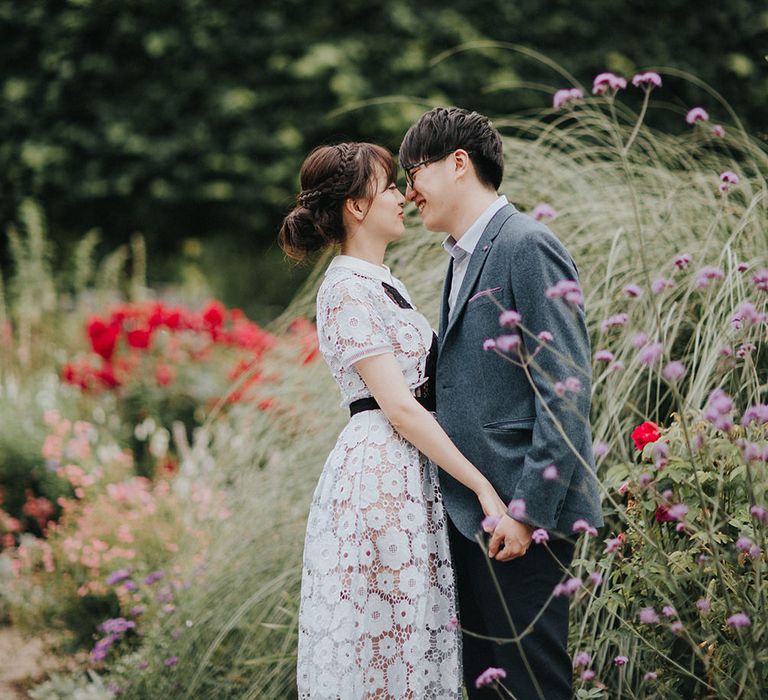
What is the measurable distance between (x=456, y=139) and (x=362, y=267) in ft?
1.35

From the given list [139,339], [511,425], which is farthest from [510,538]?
[139,339]

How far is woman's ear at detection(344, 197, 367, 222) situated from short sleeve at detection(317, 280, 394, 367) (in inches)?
8.4

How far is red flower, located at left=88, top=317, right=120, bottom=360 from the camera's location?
5.61m

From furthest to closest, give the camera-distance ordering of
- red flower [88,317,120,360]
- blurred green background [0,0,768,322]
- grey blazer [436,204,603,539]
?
blurred green background [0,0,768,322] < red flower [88,317,120,360] < grey blazer [436,204,603,539]

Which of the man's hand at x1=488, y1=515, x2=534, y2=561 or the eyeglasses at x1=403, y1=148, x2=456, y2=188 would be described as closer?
the man's hand at x1=488, y1=515, x2=534, y2=561

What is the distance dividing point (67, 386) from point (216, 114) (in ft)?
14.0

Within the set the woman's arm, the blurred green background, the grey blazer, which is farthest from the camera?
the blurred green background

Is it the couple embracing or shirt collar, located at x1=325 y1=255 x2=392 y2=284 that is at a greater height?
shirt collar, located at x1=325 y1=255 x2=392 y2=284

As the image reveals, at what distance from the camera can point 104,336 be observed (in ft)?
18.5

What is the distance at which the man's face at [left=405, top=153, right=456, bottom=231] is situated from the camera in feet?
7.87

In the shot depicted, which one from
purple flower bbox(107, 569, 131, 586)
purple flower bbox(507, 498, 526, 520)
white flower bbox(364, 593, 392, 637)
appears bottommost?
purple flower bbox(107, 569, 131, 586)

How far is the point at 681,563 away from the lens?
214 cm

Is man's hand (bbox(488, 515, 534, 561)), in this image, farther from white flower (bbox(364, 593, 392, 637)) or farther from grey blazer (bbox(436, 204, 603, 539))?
white flower (bbox(364, 593, 392, 637))

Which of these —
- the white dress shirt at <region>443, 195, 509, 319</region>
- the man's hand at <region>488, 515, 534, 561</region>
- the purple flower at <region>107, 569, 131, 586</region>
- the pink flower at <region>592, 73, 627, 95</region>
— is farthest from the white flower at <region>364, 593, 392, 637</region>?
the purple flower at <region>107, 569, 131, 586</region>
